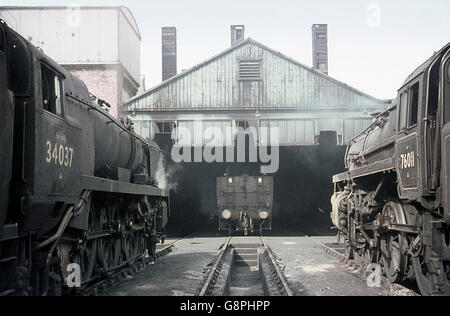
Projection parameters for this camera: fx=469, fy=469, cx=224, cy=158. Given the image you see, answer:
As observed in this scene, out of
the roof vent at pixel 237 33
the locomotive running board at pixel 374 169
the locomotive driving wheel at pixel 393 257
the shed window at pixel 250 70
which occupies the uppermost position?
the roof vent at pixel 237 33

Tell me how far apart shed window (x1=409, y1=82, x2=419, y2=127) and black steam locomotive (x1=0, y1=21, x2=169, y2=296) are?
16.2ft

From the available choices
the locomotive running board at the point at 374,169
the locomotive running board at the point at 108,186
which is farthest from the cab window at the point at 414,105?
the locomotive running board at the point at 108,186

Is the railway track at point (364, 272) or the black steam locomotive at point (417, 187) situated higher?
the black steam locomotive at point (417, 187)

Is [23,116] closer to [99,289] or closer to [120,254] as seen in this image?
[99,289]

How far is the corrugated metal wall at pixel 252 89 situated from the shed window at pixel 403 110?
673 inches

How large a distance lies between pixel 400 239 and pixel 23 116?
20.0ft

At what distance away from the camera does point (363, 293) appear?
8.23 m

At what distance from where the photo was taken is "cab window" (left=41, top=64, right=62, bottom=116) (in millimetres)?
5848

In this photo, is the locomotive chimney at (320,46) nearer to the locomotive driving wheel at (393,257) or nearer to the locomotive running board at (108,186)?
the locomotive running board at (108,186)

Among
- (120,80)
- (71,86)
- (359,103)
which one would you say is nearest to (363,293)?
(71,86)

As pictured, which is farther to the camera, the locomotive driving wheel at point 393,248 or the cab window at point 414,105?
the locomotive driving wheel at point 393,248

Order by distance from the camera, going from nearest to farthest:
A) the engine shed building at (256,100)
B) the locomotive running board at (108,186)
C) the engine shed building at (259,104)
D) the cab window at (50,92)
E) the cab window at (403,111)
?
1. the cab window at (50,92)
2. the locomotive running board at (108,186)
3. the cab window at (403,111)
4. the engine shed building at (259,104)
5. the engine shed building at (256,100)

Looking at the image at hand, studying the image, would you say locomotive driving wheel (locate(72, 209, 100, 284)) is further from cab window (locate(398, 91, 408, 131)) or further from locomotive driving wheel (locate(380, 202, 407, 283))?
cab window (locate(398, 91, 408, 131))

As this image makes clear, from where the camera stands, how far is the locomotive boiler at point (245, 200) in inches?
817
